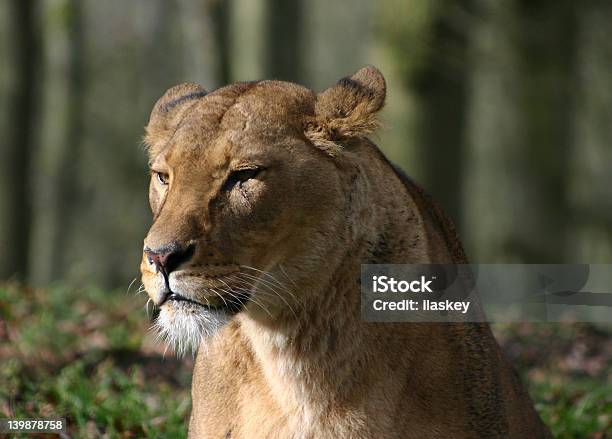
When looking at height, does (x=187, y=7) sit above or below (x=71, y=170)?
above

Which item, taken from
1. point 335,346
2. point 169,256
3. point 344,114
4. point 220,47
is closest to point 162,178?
point 169,256

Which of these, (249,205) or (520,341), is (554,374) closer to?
(520,341)

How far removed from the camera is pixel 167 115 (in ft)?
17.5

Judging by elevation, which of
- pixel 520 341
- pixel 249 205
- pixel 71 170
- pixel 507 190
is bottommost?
pixel 71 170

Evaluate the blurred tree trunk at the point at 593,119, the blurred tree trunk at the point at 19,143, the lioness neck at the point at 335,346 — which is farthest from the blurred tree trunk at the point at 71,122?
the lioness neck at the point at 335,346

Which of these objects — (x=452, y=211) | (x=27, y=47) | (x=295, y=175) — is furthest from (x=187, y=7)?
(x=295, y=175)

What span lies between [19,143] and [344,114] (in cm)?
1292

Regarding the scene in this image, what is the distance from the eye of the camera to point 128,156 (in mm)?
35562

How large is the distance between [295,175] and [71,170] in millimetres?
17592

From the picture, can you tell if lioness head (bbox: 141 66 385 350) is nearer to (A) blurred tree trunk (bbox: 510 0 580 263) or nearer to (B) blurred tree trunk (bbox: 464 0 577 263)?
(B) blurred tree trunk (bbox: 464 0 577 263)

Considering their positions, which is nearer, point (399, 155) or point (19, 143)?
point (399, 155)

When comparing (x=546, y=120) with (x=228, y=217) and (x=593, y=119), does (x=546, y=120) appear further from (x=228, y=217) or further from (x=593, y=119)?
(x=228, y=217)

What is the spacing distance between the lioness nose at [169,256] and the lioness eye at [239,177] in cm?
37

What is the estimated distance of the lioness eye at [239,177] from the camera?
14.5ft
